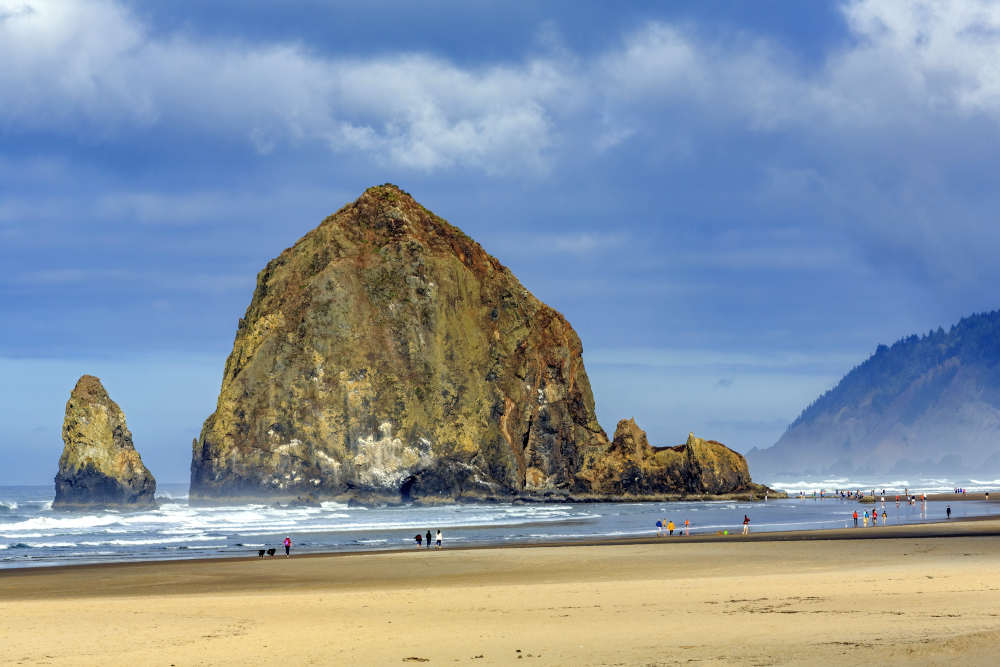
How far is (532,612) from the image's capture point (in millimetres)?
20281

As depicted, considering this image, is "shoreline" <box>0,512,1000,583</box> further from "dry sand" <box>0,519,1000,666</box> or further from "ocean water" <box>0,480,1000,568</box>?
"dry sand" <box>0,519,1000,666</box>

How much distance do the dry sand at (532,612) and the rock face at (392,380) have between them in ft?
272

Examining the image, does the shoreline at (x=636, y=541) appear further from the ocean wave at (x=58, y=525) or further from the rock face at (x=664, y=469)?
the rock face at (x=664, y=469)

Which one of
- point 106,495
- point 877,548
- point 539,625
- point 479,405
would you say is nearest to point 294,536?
point 877,548

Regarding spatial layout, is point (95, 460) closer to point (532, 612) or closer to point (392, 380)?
point (392, 380)

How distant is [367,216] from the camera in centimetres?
13612

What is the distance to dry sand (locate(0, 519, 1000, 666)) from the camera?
48.4 feet

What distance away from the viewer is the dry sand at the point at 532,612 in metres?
14.8

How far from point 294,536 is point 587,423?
288 ft

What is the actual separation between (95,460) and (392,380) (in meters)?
35.8

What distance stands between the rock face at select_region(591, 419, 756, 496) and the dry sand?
9468cm

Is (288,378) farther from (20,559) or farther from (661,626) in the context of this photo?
(661,626)

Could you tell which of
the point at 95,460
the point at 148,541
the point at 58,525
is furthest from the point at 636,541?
the point at 95,460

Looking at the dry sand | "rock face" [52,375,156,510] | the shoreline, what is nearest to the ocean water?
the shoreline
